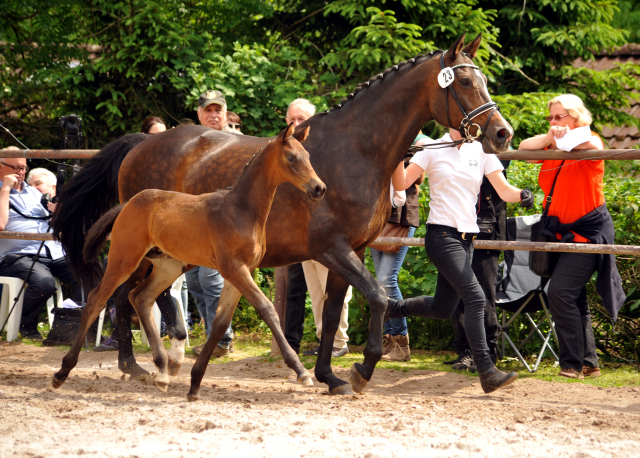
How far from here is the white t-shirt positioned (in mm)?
4539

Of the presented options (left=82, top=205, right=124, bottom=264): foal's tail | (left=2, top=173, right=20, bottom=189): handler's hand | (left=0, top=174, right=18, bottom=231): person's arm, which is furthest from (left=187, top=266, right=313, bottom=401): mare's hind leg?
(left=2, top=173, right=20, bottom=189): handler's hand

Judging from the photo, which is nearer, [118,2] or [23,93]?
[118,2]

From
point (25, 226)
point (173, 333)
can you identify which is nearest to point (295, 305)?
point (173, 333)

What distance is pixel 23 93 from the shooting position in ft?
29.8

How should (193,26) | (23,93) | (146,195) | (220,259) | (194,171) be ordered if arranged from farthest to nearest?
(193,26) < (23,93) < (194,171) < (146,195) < (220,259)

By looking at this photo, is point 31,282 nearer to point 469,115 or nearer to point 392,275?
point 392,275

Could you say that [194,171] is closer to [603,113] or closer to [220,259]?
[220,259]

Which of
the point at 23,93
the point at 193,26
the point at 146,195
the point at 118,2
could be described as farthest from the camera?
the point at 193,26

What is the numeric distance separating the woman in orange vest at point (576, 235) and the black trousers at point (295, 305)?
2079 millimetres

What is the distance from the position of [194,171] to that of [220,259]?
3.75 ft

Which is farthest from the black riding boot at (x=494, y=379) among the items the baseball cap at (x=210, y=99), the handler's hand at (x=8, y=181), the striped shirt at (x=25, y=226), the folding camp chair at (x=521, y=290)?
the handler's hand at (x=8, y=181)

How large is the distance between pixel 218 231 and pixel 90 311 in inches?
42.2

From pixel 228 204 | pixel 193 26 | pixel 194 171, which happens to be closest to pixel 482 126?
pixel 228 204

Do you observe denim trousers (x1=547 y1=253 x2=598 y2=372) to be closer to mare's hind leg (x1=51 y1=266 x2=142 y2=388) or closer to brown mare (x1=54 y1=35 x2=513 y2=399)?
brown mare (x1=54 y1=35 x2=513 y2=399)
